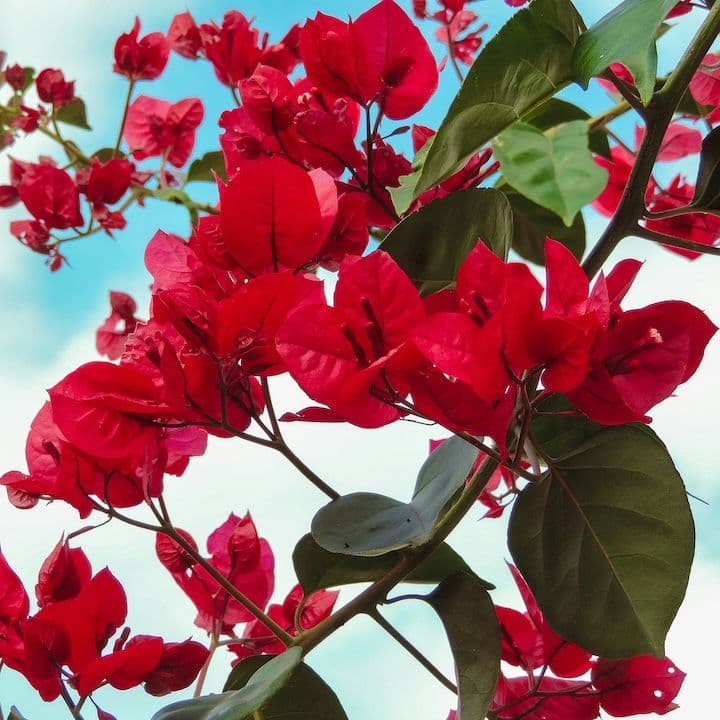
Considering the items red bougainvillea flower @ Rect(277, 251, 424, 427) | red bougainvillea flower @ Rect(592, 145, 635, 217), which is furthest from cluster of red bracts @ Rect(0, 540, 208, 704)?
red bougainvillea flower @ Rect(592, 145, 635, 217)

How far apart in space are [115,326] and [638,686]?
0.81 m

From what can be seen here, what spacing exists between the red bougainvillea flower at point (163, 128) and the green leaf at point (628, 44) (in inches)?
31.3

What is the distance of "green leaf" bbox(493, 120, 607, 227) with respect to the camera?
0.28m

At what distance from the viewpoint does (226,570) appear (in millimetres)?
632

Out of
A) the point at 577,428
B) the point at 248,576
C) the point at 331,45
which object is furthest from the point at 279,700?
the point at 331,45

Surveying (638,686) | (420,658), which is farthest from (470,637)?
(638,686)

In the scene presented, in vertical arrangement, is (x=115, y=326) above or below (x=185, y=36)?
below

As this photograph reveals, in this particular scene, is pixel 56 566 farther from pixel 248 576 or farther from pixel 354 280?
pixel 354 280

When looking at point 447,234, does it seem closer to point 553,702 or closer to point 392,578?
point 392,578

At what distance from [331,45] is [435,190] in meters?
0.10

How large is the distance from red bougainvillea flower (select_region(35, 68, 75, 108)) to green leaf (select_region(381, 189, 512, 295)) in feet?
3.02

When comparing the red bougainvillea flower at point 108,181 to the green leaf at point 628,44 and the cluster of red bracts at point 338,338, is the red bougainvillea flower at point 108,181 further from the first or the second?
the green leaf at point 628,44

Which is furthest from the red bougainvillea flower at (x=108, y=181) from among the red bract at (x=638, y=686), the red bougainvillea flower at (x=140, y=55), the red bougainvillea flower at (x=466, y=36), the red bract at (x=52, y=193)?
the red bract at (x=638, y=686)

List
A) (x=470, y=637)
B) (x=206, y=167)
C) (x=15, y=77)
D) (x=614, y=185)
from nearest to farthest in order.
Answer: (x=470, y=637)
(x=614, y=185)
(x=206, y=167)
(x=15, y=77)
